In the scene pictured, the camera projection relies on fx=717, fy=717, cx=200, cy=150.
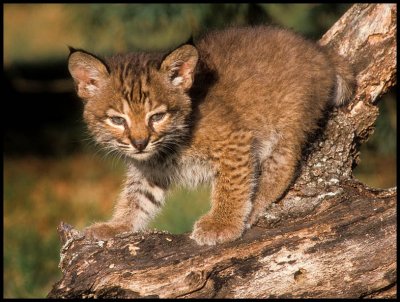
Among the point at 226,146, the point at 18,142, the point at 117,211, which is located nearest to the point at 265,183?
the point at 226,146

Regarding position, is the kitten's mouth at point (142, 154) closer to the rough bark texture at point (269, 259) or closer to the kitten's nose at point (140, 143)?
the kitten's nose at point (140, 143)

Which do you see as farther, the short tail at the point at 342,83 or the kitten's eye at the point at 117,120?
the short tail at the point at 342,83

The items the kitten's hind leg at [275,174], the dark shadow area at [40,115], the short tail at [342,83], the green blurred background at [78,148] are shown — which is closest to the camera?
the kitten's hind leg at [275,174]

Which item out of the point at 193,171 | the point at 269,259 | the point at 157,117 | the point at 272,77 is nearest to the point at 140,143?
the point at 157,117

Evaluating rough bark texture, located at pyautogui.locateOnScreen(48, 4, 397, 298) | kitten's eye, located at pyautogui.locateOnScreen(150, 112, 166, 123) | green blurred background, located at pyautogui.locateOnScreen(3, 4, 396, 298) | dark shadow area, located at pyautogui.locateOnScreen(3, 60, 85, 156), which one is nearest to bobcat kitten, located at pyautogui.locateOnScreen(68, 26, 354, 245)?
kitten's eye, located at pyautogui.locateOnScreen(150, 112, 166, 123)

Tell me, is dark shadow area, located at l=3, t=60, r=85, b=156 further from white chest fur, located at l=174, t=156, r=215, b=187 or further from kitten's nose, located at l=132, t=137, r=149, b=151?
kitten's nose, located at l=132, t=137, r=149, b=151

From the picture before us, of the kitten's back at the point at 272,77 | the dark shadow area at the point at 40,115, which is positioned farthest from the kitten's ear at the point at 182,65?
the dark shadow area at the point at 40,115

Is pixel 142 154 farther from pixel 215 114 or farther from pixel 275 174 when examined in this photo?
pixel 275 174
